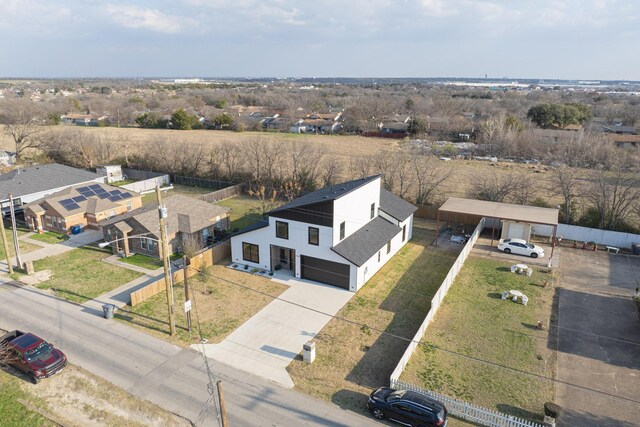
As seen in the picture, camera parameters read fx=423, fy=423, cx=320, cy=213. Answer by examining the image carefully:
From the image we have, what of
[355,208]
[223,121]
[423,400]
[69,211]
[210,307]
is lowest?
[210,307]

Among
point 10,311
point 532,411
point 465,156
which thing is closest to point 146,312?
point 10,311

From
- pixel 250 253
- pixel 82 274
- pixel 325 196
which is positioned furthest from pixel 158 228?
pixel 325 196

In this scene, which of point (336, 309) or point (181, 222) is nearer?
→ point (336, 309)

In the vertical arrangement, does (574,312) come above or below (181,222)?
below

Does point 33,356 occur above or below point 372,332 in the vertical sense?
above

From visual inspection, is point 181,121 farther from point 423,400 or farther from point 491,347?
point 423,400

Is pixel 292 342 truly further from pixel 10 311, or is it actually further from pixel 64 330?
pixel 10 311
